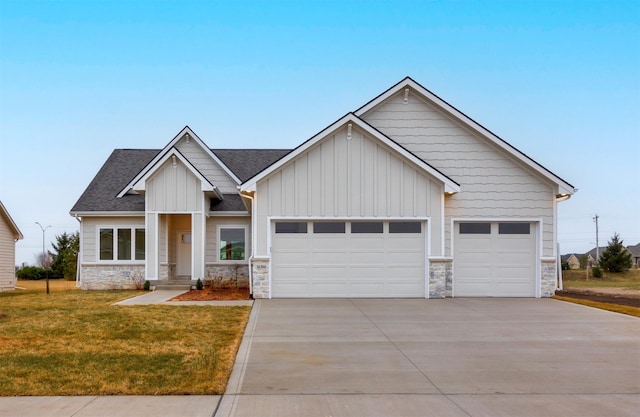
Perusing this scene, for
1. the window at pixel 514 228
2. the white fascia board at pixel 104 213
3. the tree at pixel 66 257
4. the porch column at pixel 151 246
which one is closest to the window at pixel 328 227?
the window at pixel 514 228

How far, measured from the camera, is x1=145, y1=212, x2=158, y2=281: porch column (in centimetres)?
1977

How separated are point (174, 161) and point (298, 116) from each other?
1104cm

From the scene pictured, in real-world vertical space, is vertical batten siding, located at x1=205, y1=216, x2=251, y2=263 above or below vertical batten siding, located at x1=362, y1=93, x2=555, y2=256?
below

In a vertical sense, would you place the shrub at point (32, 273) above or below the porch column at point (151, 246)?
below

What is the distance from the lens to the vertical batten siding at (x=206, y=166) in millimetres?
22719

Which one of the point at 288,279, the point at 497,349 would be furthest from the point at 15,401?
the point at 288,279

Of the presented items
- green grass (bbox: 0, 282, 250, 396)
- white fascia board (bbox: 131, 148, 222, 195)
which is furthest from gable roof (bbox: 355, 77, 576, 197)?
green grass (bbox: 0, 282, 250, 396)

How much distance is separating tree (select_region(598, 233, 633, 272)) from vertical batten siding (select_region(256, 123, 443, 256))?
3217 centimetres

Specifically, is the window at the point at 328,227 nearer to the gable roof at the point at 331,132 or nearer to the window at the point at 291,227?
the window at the point at 291,227

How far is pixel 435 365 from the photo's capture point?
7.57 metres

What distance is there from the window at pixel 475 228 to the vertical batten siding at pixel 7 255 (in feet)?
70.6

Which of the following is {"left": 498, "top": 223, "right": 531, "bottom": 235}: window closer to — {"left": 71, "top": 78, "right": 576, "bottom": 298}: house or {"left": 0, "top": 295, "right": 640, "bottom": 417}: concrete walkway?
{"left": 71, "top": 78, "right": 576, "bottom": 298}: house

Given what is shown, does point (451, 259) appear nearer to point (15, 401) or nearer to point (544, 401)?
point (544, 401)

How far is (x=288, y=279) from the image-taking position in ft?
53.6
